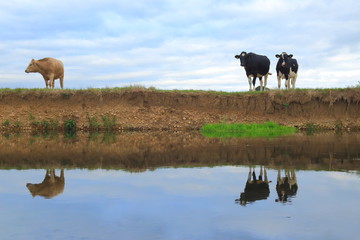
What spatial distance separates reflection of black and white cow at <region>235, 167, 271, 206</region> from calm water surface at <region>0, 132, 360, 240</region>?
0.05ft

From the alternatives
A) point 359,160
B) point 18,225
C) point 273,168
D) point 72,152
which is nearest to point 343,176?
point 273,168

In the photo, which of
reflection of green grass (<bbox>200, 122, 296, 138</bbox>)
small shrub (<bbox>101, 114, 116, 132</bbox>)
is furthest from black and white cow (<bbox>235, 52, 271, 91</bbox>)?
small shrub (<bbox>101, 114, 116, 132</bbox>)

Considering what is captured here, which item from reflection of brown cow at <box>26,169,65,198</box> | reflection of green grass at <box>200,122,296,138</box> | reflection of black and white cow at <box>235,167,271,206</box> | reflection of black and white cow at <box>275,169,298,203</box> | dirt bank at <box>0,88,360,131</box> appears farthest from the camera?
dirt bank at <box>0,88,360,131</box>

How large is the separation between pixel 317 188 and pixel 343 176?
1.60 meters

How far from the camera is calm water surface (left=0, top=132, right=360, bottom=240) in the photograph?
4.99 m

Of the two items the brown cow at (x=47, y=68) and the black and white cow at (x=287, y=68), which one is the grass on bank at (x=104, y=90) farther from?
the brown cow at (x=47, y=68)

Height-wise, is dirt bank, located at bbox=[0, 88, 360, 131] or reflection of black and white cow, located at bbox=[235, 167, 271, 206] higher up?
dirt bank, located at bbox=[0, 88, 360, 131]

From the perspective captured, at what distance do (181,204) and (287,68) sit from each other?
25.1 meters

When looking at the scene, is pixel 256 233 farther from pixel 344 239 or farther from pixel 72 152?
pixel 72 152

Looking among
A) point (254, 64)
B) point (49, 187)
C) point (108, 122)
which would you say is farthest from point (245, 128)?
point (49, 187)

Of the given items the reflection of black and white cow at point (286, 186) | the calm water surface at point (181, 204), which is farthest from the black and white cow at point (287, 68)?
the reflection of black and white cow at point (286, 186)

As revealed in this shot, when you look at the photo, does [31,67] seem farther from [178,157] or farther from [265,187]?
[265,187]

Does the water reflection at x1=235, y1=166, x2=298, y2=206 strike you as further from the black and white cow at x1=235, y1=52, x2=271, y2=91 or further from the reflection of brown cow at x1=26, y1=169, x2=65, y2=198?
the black and white cow at x1=235, y1=52, x2=271, y2=91

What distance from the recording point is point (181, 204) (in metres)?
6.32
